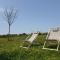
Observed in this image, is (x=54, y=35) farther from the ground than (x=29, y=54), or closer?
farther from the ground

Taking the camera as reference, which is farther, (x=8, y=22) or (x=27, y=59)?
(x=8, y=22)

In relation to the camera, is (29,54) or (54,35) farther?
(54,35)

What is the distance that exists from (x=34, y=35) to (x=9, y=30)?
15543 millimetres

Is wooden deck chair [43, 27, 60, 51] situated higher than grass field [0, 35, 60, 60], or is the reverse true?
wooden deck chair [43, 27, 60, 51]

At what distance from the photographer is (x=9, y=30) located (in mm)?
25531

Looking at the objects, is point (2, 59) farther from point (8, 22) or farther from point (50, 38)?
point (8, 22)

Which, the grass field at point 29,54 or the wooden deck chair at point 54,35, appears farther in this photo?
the wooden deck chair at point 54,35

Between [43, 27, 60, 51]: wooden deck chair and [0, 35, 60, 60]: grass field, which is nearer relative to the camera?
[0, 35, 60, 60]: grass field

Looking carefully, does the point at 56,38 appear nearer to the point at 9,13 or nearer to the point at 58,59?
the point at 58,59

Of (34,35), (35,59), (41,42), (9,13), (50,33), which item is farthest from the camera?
(9,13)

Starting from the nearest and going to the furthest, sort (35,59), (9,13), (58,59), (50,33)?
(35,59) < (58,59) < (50,33) < (9,13)

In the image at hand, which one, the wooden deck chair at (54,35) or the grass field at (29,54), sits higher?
the wooden deck chair at (54,35)

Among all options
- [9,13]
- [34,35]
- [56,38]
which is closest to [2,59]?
[56,38]

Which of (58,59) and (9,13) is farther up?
(9,13)
